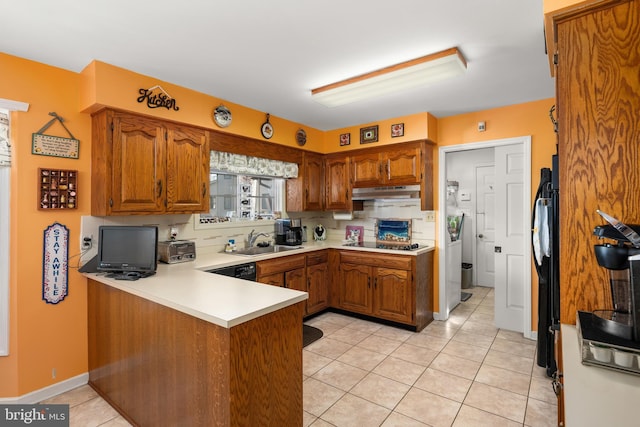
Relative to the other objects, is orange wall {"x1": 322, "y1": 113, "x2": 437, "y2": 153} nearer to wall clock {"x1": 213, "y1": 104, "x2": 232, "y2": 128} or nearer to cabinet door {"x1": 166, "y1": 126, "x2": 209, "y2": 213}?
wall clock {"x1": 213, "y1": 104, "x2": 232, "y2": 128}

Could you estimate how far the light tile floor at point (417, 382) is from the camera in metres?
2.08

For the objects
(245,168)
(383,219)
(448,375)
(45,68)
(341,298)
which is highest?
(45,68)

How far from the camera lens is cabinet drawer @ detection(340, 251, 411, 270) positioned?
3.49 metres

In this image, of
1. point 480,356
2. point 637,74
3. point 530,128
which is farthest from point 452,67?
point 480,356

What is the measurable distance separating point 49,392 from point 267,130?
9.71 ft

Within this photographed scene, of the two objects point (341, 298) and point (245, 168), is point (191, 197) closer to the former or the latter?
point (245, 168)

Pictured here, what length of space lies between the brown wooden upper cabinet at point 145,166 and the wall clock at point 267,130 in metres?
0.72

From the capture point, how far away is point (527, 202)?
129 inches

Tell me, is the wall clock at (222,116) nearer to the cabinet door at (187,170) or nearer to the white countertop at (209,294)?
the cabinet door at (187,170)

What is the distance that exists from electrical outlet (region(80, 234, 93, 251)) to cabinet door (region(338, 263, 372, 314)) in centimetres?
261

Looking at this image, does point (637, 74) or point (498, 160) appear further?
point (498, 160)

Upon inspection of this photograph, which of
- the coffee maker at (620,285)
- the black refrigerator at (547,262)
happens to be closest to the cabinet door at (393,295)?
the black refrigerator at (547,262)

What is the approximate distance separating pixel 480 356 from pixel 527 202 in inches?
64.1

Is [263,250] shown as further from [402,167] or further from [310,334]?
[402,167]
